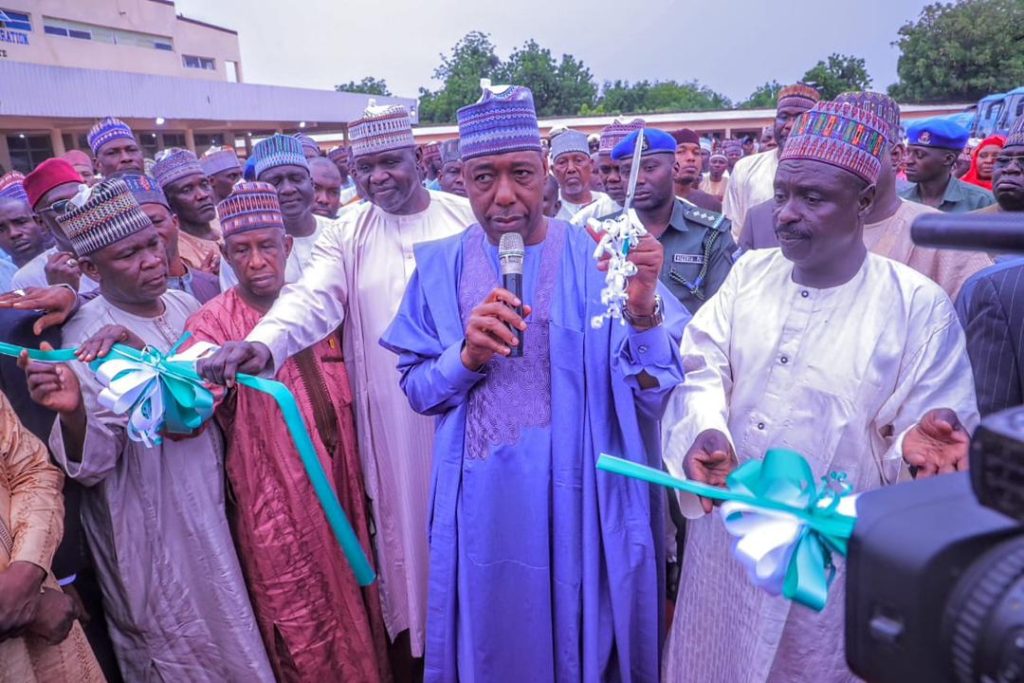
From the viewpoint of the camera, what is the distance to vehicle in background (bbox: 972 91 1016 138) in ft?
42.5

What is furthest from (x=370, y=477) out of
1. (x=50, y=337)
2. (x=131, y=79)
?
(x=131, y=79)

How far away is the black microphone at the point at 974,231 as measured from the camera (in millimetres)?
808

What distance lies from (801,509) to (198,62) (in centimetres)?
4455

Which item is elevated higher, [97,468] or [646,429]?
[646,429]

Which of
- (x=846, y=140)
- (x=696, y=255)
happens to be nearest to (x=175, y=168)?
(x=696, y=255)

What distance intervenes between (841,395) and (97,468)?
8.23 feet

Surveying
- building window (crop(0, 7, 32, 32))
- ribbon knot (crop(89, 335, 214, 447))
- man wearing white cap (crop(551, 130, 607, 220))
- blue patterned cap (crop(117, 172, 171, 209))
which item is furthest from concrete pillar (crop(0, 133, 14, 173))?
ribbon knot (crop(89, 335, 214, 447))

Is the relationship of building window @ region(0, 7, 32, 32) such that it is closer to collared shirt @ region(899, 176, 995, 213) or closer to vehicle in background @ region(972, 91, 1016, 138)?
vehicle in background @ region(972, 91, 1016, 138)

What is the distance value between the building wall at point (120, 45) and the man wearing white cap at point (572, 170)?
2508cm

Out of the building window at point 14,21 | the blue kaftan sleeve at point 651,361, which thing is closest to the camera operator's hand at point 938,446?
the blue kaftan sleeve at point 651,361

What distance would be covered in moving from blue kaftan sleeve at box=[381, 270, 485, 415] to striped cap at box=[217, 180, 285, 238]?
0.83m

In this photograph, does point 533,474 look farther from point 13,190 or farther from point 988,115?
point 988,115

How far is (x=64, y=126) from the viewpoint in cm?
1959

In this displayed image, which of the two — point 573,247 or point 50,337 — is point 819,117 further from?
point 50,337
